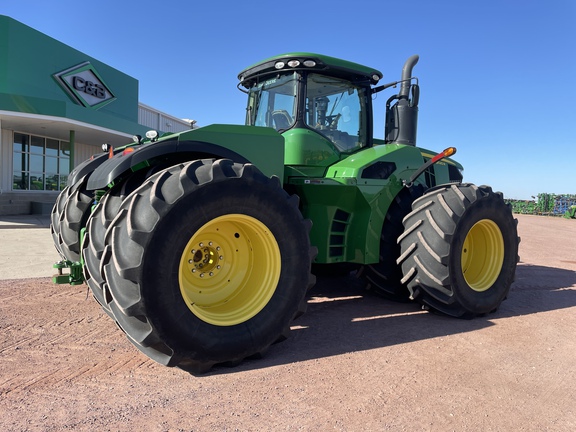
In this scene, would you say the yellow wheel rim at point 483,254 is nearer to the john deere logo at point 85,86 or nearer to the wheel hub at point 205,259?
the wheel hub at point 205,259

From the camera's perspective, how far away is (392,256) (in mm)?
4656

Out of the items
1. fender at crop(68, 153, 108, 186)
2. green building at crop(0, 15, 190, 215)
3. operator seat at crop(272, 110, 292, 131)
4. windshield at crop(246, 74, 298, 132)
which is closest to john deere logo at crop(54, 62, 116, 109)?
green building at crop(0, 15, 190, 215)

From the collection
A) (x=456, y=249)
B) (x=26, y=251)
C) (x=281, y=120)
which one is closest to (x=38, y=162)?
(x=26, y=251)

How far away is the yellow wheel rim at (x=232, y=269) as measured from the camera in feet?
10.5

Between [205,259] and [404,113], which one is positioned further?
[404,113]

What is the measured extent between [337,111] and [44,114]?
13.5 metres

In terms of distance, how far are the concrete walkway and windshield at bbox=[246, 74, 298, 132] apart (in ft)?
12.3

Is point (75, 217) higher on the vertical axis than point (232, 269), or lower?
higher

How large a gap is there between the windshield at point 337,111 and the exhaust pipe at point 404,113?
35 cm

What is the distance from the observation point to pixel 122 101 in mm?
21594

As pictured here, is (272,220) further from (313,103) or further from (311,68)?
(311,68)

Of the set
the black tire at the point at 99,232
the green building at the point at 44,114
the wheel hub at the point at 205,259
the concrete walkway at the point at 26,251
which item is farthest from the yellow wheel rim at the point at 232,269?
the green building at the point at 44,114

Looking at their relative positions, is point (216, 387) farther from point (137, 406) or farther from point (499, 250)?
point (499, 250)

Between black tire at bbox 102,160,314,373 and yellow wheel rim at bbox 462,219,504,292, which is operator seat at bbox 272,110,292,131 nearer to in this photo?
black tire at bbox 102,160,314,373
